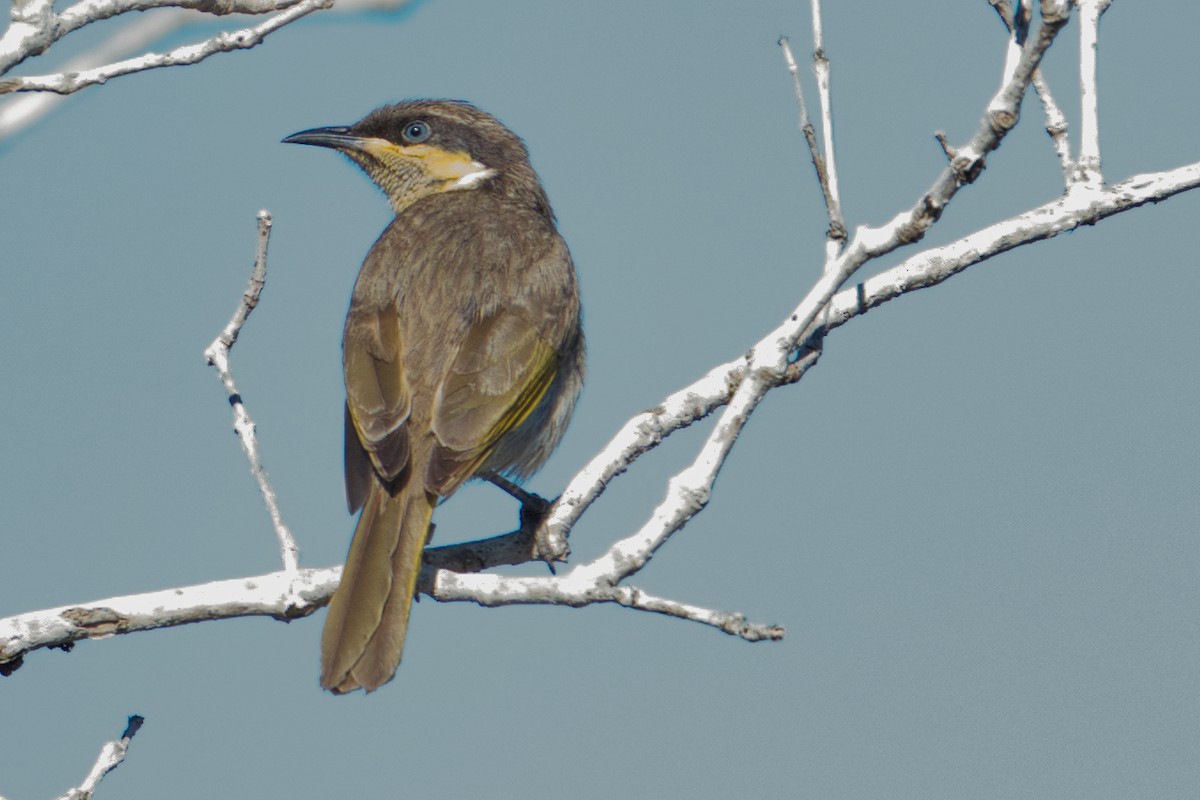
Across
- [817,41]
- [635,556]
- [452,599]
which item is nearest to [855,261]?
[817,41]

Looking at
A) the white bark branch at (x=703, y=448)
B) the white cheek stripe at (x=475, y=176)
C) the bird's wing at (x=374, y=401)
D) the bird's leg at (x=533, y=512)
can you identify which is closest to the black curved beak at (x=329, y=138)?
the white cheek stripe at (x=475, y=176)

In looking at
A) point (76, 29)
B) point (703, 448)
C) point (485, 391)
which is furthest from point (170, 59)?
point (703, 448)

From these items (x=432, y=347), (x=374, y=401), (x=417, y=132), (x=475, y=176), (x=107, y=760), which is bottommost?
(x=107, y=760)

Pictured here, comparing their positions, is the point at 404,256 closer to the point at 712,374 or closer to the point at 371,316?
the point at 371,316

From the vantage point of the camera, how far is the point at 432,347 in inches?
249

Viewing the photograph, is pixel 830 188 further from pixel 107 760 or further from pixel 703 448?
pixel 107 760

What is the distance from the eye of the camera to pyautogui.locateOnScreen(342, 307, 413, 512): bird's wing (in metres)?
5.61

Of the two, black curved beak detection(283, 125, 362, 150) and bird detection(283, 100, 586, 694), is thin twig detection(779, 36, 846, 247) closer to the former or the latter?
bird detection(283, 100, 586, 694)

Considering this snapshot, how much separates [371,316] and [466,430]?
1030 mm

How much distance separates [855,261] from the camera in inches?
186

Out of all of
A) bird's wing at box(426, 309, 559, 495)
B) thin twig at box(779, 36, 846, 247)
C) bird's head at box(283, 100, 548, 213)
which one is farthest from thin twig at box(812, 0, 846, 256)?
bird's head at box(283, 100, 548, 213)

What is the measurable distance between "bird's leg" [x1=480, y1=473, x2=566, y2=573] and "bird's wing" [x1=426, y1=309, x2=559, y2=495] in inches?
12.5

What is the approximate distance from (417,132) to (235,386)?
337cm

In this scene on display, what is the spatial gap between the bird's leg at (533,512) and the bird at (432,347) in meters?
0.11
